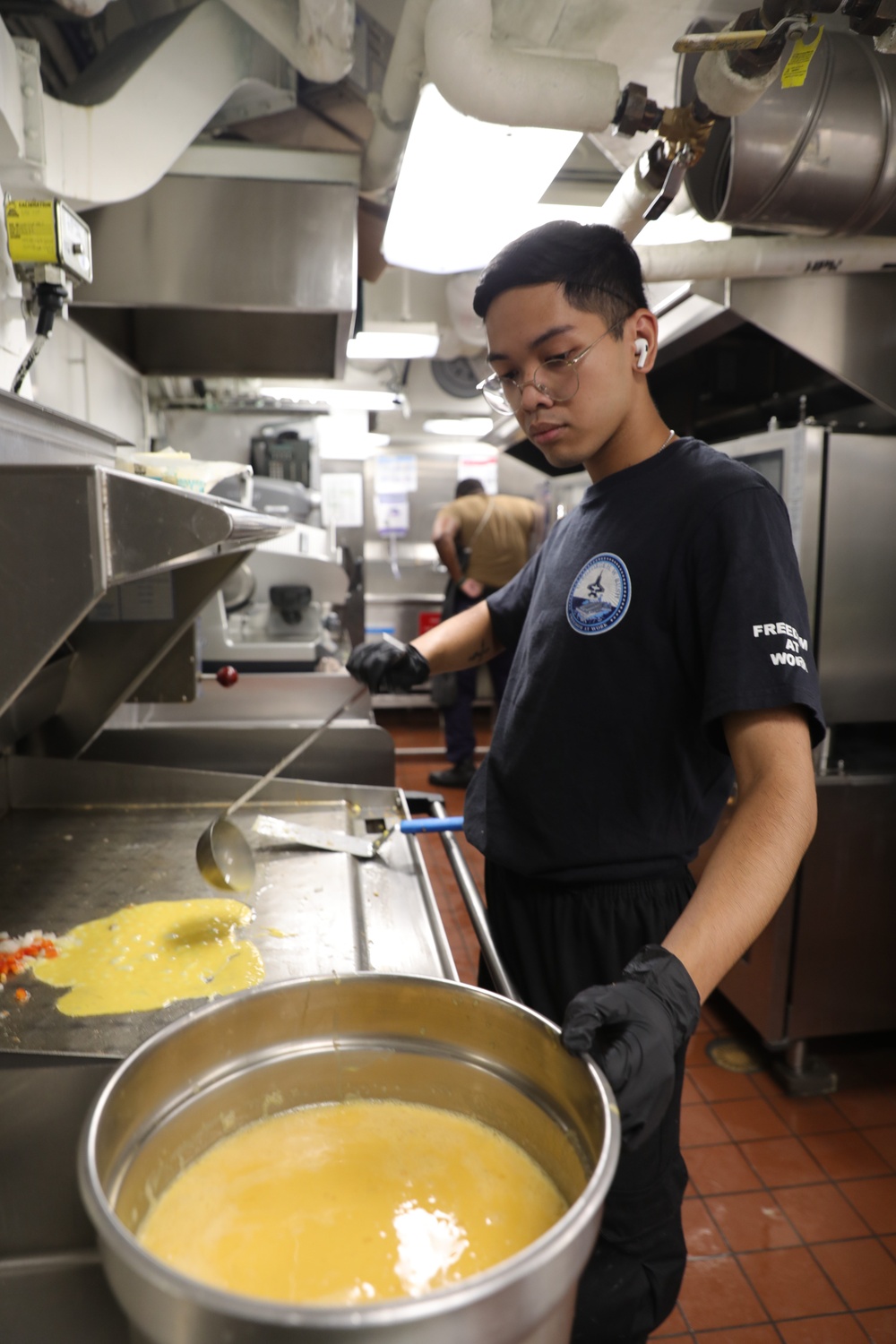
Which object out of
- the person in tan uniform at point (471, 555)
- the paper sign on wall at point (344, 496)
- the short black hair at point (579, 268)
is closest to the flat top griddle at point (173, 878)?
the short black hair at point (579, 268)

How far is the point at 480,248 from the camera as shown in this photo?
2549 millimetres

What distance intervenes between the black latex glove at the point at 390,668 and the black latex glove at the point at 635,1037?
1093mm

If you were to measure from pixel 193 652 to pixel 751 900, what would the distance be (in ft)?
5.73

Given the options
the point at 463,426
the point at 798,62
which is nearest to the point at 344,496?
the point at 463,426

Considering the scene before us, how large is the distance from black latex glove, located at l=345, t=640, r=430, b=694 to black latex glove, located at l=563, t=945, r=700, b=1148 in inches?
43.0

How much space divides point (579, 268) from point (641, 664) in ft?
2.00

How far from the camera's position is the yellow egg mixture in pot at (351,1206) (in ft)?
1.99

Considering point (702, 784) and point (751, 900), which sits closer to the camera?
point (751, 900)

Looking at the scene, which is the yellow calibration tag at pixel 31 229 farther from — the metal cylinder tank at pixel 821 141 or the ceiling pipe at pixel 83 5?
the metal cylinder tank at pixel 821 141

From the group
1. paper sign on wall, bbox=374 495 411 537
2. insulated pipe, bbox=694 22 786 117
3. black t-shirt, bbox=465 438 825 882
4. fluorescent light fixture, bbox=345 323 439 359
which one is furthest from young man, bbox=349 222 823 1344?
paper sign on wall, bbox=374 495 411 537

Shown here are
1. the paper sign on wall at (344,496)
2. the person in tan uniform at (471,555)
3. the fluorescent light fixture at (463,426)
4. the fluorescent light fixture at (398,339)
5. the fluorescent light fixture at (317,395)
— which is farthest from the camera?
the paper sign on wall at (344,496)

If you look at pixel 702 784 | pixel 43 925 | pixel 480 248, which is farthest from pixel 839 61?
pixel 43 925

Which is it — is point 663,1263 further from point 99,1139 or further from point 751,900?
point 99,1139

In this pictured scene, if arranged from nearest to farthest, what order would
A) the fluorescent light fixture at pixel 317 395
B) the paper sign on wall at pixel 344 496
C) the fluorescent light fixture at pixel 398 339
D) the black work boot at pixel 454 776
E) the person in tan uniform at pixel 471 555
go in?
the fluorescent light fixture at pixel 398 339 < the fluorescent light fixture at pixel 317 395 < the black work boot at pixel 454 776 < the person in tan uniform at pixel 471 555 < the paper sign on wall at pixel 344 496
